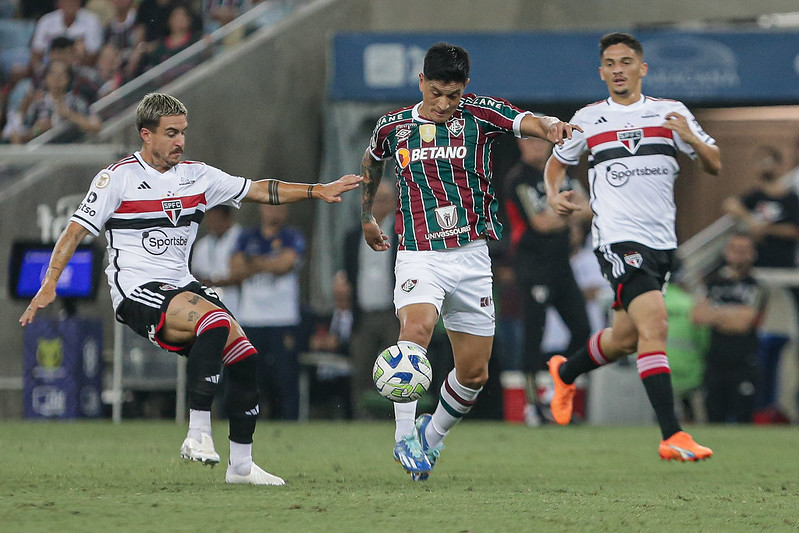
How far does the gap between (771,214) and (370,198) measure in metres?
8.27

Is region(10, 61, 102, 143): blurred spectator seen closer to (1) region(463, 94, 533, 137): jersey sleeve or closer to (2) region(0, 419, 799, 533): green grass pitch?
(2) region(0, 419, 799, 533): green grass pitch

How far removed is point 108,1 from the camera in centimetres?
1702

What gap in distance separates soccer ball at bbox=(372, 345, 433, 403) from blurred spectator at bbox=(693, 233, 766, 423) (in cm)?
758

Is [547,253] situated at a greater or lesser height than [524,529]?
greater

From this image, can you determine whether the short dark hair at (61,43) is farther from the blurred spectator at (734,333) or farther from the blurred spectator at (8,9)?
the blurred spectator at (734,333)

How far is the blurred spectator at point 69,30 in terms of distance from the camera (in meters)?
16.4

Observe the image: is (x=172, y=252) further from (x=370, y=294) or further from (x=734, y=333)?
(x=734, y=333)

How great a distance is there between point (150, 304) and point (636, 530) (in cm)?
295

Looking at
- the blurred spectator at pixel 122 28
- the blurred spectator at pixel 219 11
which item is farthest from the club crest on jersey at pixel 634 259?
the blurred spectator at pixel 122 28

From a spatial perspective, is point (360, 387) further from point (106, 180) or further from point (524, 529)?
point (524, 529)

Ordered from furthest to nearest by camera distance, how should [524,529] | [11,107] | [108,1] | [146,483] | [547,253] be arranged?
1. [108,1]
2. [11,107]
3. [547,253]
4. [146,483]
5. [524,529]

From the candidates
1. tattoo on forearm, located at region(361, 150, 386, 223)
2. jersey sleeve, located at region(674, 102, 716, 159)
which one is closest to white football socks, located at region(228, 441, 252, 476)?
tattoo on forearm, located at region(361, 150, 386, 223)

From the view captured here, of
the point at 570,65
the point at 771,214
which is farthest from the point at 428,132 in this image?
the point at 771,214

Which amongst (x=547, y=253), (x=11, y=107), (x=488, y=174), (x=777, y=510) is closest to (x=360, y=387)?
(x=547, y=253)
